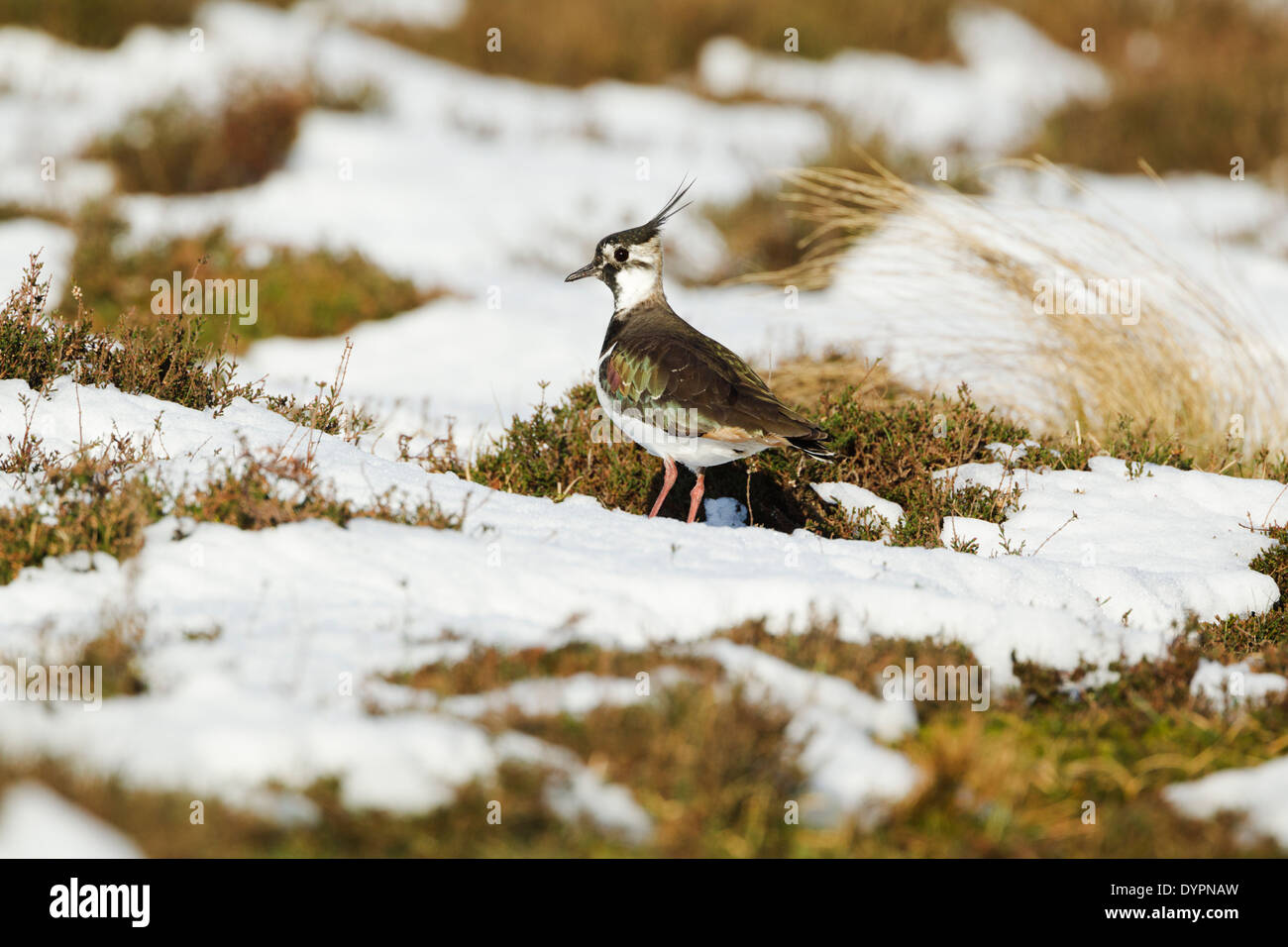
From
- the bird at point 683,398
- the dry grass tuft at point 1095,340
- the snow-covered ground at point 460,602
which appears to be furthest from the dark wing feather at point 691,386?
the dry grass tuft at point 1095,340

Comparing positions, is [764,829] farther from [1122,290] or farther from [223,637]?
[1122,290]

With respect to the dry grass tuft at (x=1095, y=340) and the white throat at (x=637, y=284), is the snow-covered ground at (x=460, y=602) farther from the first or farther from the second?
the white throat at (x=637, y=284)

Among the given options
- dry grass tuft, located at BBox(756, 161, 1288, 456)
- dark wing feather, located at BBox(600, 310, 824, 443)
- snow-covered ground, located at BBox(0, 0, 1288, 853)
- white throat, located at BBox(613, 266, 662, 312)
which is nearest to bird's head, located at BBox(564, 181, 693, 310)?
white throat, located at BBox(613, 266, 662, 312)

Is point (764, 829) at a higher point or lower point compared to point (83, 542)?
lower

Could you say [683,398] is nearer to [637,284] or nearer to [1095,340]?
[637,284]

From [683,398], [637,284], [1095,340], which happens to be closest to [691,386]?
[683,398]

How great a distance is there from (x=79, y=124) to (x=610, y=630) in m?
12.6

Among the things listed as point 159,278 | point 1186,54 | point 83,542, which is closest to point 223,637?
point 83,542

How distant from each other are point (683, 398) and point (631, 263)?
1.23 meters

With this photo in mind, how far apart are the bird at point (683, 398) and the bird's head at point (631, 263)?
0.03 ft

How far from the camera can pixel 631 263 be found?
6.52 meters

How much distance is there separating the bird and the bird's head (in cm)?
1

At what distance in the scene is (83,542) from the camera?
462cm
